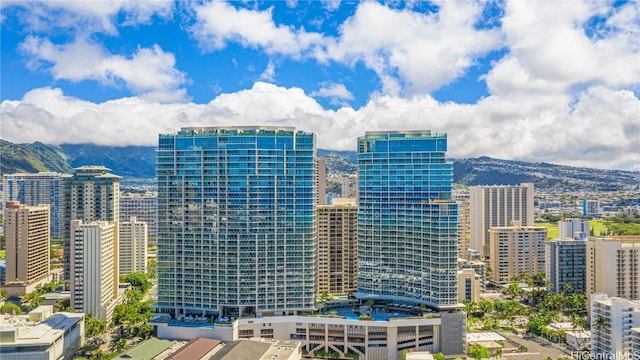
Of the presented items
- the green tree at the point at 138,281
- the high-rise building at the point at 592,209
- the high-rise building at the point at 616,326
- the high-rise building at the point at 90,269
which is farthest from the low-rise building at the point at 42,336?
the high-rise building at the point at 592,209

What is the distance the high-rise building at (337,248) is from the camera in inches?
2309

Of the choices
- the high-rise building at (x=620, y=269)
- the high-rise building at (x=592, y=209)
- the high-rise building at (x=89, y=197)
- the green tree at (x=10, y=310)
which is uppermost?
the high-rise building at (x=89, y=197)

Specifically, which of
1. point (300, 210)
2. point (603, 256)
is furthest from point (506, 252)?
point (300, 210)

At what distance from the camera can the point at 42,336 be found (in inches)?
1613

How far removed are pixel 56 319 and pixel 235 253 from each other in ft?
49.8

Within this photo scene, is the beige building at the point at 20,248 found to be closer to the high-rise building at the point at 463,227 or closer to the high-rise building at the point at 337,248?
the high-rise building at the point at 337,248

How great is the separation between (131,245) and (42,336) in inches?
1565

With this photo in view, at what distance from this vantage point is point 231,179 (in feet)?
161

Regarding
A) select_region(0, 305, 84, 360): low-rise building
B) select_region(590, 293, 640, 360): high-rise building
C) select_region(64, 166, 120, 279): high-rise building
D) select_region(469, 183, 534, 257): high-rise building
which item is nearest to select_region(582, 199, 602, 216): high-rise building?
select_region(469, 183, 534, 257): high-rise building

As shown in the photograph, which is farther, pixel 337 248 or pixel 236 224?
pixel 337 248

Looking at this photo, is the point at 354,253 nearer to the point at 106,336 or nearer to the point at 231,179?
the point at 231,179

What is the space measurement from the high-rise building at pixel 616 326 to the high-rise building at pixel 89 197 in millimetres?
56868

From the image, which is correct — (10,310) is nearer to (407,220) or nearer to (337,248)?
(337,248)

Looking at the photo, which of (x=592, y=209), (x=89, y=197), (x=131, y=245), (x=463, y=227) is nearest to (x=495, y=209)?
(x=463, y=227)
